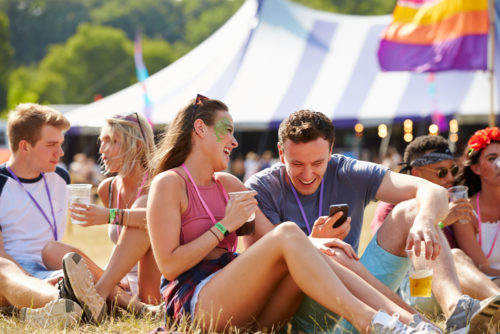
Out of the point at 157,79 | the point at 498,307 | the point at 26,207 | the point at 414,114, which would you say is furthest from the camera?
the point at 157,79

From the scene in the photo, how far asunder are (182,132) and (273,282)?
81 cm

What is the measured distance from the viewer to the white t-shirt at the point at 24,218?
3537mm

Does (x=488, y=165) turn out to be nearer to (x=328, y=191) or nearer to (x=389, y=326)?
(x=328, y=191)

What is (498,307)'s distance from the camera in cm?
250

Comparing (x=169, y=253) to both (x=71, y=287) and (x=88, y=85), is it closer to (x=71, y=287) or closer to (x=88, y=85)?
(x=71, y=287)

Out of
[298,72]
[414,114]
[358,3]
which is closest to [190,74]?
[298,72]

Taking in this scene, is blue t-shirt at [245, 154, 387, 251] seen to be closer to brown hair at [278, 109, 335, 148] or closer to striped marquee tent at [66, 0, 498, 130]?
brown hair at [278, 109, 335, 148]

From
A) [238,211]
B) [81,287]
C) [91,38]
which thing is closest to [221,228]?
[238,211]

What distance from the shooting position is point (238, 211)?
8.61 feet

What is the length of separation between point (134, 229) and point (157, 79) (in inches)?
434

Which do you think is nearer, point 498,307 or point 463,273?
point 498,307

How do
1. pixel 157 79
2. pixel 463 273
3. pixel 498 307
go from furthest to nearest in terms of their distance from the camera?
pixel 157 79 < pixel 463 273 < pixel 498 307

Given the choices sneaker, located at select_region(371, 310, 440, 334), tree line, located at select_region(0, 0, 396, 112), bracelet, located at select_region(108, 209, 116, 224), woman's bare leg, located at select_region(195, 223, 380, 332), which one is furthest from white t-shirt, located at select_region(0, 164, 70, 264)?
tree line, located at select_region(0, 0, 396, 112)

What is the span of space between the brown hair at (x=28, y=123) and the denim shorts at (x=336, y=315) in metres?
1.85
